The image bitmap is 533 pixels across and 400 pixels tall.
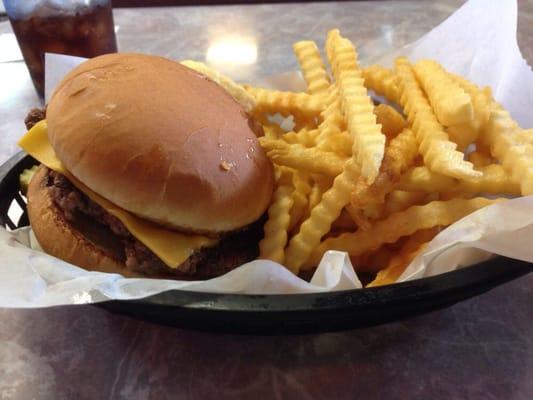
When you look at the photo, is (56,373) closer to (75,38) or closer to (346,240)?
(346,240)

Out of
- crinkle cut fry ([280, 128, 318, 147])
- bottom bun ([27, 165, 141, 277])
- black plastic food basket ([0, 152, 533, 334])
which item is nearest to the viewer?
black plastic food basket ([0, 152, 533, 334])

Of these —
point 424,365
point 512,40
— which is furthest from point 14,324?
point 512,40

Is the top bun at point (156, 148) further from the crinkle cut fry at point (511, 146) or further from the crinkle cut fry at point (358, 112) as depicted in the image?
the crinkle cut fry at point (511, 146)

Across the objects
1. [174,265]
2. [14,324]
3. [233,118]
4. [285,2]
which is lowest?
[285,2]

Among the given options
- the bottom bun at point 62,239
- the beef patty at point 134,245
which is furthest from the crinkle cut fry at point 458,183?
the bottom bun at point 62,239

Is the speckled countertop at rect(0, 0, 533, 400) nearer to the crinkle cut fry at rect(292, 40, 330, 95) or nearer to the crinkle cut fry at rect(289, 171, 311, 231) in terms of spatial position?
the crinkle cut fry at rect(289, 171, 311, 231)

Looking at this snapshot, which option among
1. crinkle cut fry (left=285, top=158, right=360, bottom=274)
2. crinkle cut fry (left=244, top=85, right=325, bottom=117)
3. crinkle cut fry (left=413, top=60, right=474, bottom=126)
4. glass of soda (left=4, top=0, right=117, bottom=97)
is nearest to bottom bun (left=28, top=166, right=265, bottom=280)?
crinkle cut fry (left=285, top=158, right=360, bottom=274)
